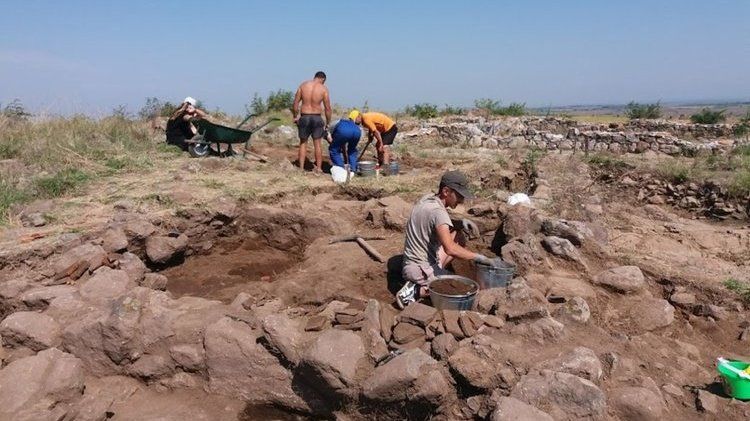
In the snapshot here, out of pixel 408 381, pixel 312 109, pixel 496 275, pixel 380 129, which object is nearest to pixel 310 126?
pixel 312 109

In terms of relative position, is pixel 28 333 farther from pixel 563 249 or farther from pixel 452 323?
pixel 563 249

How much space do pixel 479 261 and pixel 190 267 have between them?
123 inches

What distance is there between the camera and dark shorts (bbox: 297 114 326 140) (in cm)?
788

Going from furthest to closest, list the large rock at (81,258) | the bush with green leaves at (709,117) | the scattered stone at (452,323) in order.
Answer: the bush with green leaves at (709,117)
the large rock at (81,258)
the scattered stone at (452,323)

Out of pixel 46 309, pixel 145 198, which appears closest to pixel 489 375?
pixel 46 309

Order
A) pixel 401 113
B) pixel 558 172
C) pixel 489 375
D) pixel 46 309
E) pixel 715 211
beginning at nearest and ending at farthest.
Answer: pixel 489 375 → pixel 46 309 → pixel 715 211 → pixel 558 172 → pixel 401 113

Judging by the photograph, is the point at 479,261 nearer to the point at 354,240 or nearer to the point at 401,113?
the point at 354,240

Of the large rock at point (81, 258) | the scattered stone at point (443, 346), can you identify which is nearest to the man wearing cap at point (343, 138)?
the large rock at point (81, 258)

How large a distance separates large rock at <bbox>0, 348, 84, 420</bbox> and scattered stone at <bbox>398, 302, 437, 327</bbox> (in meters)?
2.13

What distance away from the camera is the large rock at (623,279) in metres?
4.20

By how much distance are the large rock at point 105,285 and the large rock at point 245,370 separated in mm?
1016

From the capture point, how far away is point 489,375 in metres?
2.93

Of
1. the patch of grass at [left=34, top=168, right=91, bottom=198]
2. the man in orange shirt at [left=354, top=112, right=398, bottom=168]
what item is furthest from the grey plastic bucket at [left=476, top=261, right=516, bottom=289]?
the patch of grass at [left=34, top=168, right=91, bottom=198]

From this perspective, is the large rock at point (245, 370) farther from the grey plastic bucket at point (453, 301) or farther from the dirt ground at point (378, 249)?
the grey plastic bucket at point (453, 301)
